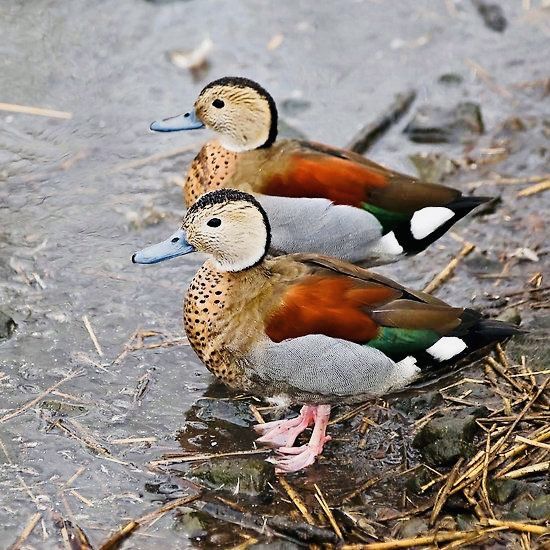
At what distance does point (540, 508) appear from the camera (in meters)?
4.77

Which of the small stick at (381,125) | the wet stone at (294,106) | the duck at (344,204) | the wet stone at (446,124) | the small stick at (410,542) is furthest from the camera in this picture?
the wet stone at (294,106)

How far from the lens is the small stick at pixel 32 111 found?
26.5 feet

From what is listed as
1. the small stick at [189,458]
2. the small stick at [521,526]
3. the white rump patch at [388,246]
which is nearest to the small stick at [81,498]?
the small stick at [189,458]

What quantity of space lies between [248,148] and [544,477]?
281cm

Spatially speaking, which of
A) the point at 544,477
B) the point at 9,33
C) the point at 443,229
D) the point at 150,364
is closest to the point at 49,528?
the point at 150,364

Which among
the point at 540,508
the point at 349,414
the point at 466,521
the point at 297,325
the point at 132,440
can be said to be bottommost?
the point at 349,414

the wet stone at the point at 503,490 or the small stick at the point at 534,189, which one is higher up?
the wet stone at the point at 503,490

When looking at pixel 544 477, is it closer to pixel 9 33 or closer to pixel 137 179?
pixel 137 179

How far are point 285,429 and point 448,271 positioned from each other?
177cm

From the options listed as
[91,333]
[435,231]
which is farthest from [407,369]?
[91,333]

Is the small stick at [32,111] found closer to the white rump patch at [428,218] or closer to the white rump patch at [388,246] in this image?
the white rump patch at [388,246]

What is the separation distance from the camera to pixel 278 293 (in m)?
5.34

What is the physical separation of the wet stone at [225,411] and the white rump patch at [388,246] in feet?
4.27

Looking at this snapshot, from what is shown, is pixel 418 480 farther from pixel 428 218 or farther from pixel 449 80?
pixel 449 80
